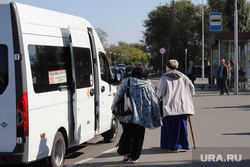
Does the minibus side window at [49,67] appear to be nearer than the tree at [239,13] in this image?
Yes

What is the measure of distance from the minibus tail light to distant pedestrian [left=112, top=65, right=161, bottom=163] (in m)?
1.88

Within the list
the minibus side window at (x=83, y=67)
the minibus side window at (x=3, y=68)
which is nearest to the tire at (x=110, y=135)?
the minibus side window at (x=83, y=67)

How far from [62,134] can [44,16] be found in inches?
70.7

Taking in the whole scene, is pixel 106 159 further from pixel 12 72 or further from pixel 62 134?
pixel 12 72

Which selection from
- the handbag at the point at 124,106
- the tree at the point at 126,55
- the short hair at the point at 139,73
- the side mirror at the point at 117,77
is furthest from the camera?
the tree at the point at 126,55

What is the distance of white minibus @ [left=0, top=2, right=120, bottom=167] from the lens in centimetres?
574

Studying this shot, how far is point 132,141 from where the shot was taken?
24.1 ft

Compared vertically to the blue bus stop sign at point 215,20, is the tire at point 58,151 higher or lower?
lower

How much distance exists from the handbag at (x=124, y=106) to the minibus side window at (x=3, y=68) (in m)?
2.04

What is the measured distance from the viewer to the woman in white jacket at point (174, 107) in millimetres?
8164

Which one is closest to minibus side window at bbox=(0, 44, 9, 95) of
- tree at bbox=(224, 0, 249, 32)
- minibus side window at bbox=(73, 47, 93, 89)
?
minibus side window at bbox=(73, 47, 93, 89)

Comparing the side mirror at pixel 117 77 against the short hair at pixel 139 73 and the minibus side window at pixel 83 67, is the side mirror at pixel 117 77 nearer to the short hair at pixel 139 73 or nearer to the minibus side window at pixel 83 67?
the minibus side window at pixel 83 67

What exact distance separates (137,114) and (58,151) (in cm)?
137

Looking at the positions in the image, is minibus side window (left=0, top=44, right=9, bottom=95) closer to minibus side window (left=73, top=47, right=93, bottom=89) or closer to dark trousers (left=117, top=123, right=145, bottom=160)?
minibus side window (left=73, top=47, right=93, bottom=89)
